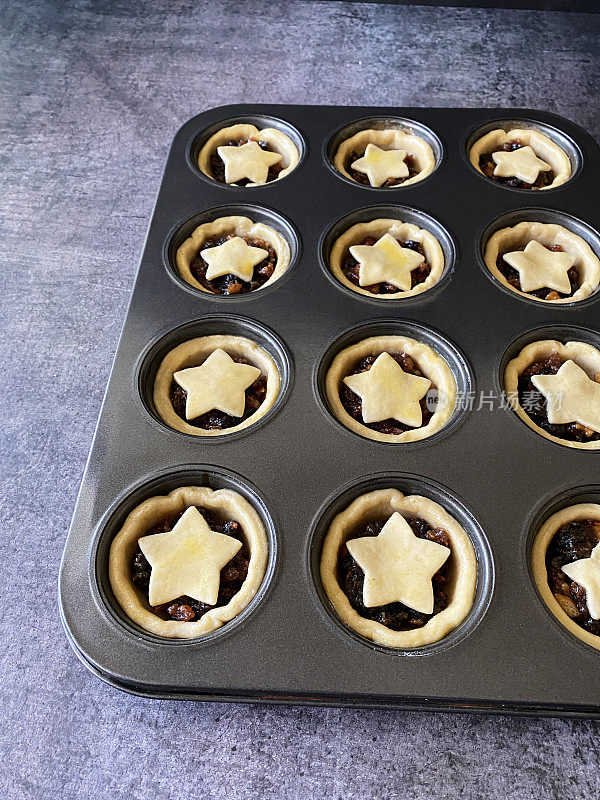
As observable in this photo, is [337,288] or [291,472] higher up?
[337,288]

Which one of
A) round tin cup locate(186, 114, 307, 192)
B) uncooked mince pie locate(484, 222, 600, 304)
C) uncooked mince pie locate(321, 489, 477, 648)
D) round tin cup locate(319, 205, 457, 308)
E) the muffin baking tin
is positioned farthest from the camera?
round tin cup locate(186, 114, 307, 192)

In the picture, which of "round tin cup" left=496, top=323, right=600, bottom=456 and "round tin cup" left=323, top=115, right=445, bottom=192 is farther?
"round tin cup" left=323, top=115, right=445, bottom=192

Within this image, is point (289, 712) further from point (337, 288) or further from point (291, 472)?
point (337, 288)

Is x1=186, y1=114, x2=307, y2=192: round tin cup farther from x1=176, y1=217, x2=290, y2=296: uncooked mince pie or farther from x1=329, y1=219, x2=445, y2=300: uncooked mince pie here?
x1=329, y1=219, x2=445, y2=300: uncooked mince pie

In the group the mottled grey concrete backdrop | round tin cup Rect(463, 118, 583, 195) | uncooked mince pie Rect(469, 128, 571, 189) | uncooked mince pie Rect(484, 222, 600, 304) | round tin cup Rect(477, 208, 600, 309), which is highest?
round tin cup Rect(463, 118, 583, 195)

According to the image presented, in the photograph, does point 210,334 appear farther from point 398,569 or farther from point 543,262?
point 543,262

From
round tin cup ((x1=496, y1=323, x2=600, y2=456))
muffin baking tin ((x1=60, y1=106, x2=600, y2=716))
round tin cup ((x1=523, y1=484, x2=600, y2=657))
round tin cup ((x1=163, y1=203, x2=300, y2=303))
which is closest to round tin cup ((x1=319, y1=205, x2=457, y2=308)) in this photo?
muffin baking tin ((x1=60, y1=106, x2=600, y2=716))

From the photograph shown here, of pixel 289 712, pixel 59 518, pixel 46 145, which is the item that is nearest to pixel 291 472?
pixel 289 712

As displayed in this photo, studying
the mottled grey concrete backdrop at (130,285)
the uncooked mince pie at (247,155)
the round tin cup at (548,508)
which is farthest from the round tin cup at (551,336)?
the uncooked mince pie at (247,155)

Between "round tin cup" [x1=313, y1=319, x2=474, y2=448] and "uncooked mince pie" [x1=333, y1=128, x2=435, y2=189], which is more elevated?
"uncooked mince pie" [x1=333, y1=128, x2=435, y2=189]
